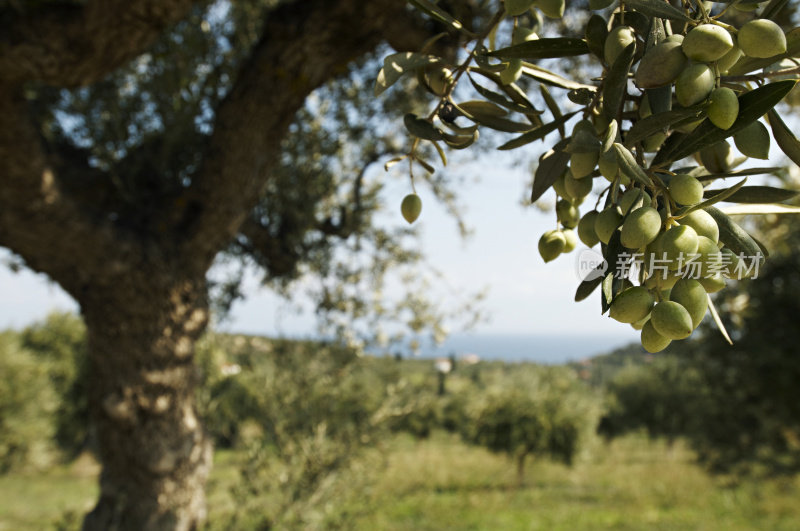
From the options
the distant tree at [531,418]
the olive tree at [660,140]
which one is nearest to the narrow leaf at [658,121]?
the olive tree at [660,140]

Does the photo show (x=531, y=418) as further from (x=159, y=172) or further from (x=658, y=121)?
(x=658, y=121)

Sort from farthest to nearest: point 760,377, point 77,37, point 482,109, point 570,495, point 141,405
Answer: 1. point 570,495
2. point 760,377
3. point 141,405
4. point 77,37
5. point 482,109

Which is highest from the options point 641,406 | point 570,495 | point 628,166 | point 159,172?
point 159,172

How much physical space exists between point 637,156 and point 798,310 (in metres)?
7.12

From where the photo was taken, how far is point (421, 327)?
13.4ft

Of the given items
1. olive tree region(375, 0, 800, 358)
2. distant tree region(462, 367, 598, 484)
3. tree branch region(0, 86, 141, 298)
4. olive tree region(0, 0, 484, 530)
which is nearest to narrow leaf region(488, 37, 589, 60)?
olive tree region(375, 0, 800, 358)

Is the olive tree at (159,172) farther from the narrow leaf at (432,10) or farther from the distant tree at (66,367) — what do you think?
the distant tree at (66,367)

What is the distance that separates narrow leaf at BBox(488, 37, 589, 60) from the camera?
625 millimetres

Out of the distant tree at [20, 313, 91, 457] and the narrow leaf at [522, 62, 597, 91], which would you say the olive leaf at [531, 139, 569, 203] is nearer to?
the narrow leaf at [522, 62, 597, 91]

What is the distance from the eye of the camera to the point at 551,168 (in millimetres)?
654

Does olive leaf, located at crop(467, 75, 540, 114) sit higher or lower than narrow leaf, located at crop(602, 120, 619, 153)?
higher

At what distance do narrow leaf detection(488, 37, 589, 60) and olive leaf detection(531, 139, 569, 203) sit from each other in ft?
0.32

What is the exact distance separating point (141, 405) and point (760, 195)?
2.68 meters

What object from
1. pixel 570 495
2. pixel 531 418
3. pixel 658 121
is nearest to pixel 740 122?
pixel 658 121
